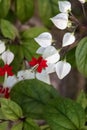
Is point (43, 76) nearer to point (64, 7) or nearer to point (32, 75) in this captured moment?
point (32, 75)

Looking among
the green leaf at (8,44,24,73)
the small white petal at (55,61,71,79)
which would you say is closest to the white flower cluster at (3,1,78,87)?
the small white petal at (55,61,71,79)

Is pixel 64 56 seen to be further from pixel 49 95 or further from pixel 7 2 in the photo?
pixel 7 2

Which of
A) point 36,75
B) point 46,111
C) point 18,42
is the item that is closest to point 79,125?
point 46,111

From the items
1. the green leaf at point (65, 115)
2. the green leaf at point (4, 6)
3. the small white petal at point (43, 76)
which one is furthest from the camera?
the green leaf at point (4, 6)

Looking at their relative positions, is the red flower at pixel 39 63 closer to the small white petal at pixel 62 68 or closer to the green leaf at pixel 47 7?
the small white petal at pixel 62 68

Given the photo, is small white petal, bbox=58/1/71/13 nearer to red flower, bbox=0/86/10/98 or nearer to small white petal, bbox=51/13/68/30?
small white petal, bbox=51/13/68/30

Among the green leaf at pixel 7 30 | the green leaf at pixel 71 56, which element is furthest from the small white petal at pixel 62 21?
the green leaf at pixel 7 30

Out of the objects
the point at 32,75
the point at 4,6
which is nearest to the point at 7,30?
the point at 4,6
